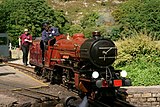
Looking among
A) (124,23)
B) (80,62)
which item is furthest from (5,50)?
(80,62)

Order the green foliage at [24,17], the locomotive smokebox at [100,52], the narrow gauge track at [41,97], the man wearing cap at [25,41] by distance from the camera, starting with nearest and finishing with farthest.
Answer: the locomotive smokebox at [100,52] → the narrow gauge track at [41,97] → the man wearing cap at [25,41] → the green foliage at [24,17]

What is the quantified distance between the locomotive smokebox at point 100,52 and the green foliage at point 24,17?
80.2 feet

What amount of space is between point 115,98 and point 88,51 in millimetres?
1485

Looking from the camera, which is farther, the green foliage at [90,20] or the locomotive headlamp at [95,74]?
the green foliage at [90,20]

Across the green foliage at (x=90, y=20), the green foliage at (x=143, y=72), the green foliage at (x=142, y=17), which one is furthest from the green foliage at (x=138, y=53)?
the green foliage at (x=90, y=20)

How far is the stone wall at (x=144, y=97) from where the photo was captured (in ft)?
37.2

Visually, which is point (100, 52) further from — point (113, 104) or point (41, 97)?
point (41, 97)

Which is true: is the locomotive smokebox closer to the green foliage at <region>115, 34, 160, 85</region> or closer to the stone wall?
the stone wall

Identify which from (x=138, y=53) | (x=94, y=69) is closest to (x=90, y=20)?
(x=138, y=53)

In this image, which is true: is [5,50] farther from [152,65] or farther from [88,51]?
[88,51]

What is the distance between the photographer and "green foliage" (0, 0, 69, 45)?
3491 cm

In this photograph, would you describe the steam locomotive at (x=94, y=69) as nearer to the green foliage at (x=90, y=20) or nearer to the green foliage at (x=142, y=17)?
the green foliage at (x=142, y=17)

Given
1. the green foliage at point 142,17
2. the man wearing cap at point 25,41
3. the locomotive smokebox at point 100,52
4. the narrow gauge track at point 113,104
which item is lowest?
the narrow gauge track at point 113,104

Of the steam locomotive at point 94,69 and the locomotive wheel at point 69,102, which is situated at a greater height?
the steam locomotive at point 94,69
